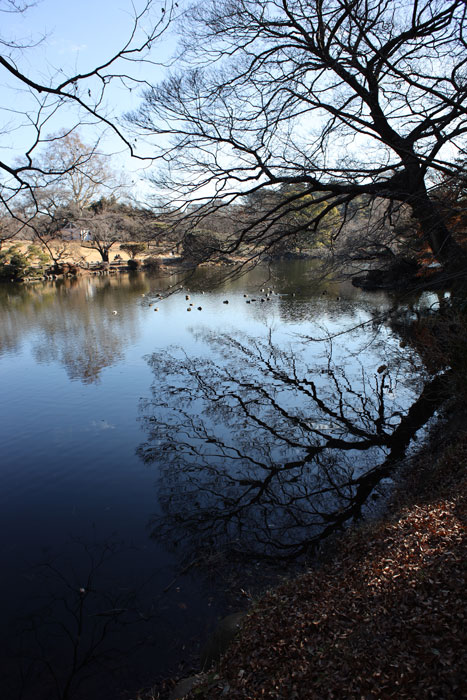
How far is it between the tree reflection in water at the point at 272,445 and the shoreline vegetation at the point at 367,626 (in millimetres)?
966

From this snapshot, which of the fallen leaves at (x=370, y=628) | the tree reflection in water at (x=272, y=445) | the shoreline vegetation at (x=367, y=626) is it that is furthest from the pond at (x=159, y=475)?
the fallen leaves at (x=370, y=628)

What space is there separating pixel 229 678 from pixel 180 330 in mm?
13971

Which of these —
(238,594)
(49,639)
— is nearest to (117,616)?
(49,639)

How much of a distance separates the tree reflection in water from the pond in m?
0.03

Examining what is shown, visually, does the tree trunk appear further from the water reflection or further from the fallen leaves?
the water reflection

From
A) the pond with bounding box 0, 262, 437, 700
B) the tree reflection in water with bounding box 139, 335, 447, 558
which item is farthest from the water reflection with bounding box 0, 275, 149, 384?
the tree reflection in water with bounding box 139, 335, 447, 558

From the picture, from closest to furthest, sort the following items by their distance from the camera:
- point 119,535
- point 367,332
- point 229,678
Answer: point 229,678 < point 119,535 < point 367,332

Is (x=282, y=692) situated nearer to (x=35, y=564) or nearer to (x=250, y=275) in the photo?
(x=35, y=564)

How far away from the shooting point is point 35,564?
4.86 m

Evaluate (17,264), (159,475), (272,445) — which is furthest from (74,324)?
(17,264)

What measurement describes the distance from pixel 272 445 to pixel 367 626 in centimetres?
428

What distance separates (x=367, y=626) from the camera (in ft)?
9.53

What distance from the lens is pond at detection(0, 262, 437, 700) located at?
3.92 meters

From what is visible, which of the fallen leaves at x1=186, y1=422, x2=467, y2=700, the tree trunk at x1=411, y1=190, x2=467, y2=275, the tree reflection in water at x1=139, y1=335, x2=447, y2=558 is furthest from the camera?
the tree trunk at x1=411, y1=190, x2=467, y2=275
